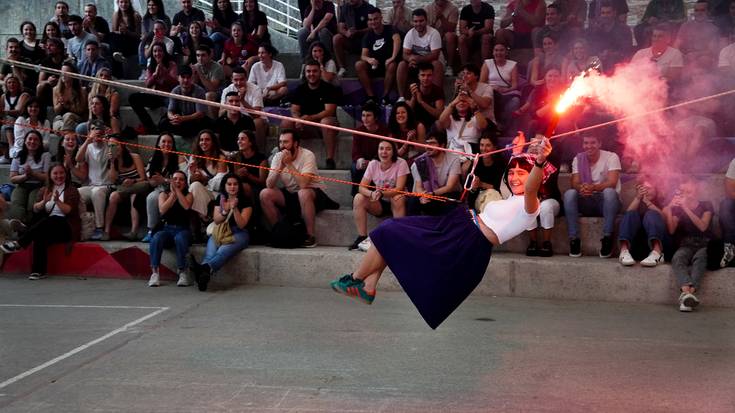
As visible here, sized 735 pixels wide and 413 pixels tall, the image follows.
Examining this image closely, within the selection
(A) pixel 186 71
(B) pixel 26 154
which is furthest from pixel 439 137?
(B) pixel 26 154

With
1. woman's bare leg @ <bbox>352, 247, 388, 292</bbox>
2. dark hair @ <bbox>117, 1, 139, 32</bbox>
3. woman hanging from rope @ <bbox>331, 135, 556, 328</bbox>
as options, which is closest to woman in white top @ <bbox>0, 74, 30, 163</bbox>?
dark hair @ <bbox>117, 1, 139, 32</bbox>

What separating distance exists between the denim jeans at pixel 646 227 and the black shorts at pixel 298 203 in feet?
10.4

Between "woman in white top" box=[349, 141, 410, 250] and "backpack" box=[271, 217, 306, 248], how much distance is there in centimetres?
60

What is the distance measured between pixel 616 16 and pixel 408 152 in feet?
10.6

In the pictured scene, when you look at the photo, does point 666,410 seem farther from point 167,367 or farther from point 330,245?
point 330,245

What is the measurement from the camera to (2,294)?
8359 millimetres

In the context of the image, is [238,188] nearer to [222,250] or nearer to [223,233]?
[223,233]

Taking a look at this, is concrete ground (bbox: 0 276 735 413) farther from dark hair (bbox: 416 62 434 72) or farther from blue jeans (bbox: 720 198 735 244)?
dark hair (bbox: 416 62 434 72)

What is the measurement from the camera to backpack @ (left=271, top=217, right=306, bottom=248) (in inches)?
347

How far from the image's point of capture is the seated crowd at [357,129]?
26.9 feet

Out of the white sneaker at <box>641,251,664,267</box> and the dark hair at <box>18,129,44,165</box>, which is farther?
the dark hair at <box>18,129,44,165</box>

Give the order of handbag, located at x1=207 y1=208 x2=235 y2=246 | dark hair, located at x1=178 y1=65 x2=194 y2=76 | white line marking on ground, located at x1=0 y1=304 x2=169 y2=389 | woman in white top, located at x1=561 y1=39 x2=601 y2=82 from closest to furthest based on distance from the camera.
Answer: white line marking on ground, located at x1=0 y1=304 x2=169 y2=389 < handbag, located at x1=207 y1=208 x2=235 y2=246 < woman in white top, located at x1=561 y1=39 x2=601 y2=82 < dark hair, located at x1=178 y1=65 x2=194 y2=76

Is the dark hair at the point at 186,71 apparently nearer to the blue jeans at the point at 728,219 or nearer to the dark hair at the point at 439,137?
the dark hair at the point at 439,137

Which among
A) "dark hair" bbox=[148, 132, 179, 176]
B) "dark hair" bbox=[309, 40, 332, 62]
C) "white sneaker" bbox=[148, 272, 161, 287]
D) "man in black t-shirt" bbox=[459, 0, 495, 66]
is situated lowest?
"white sneaker" bbox=[148, 272, 161, 287]
